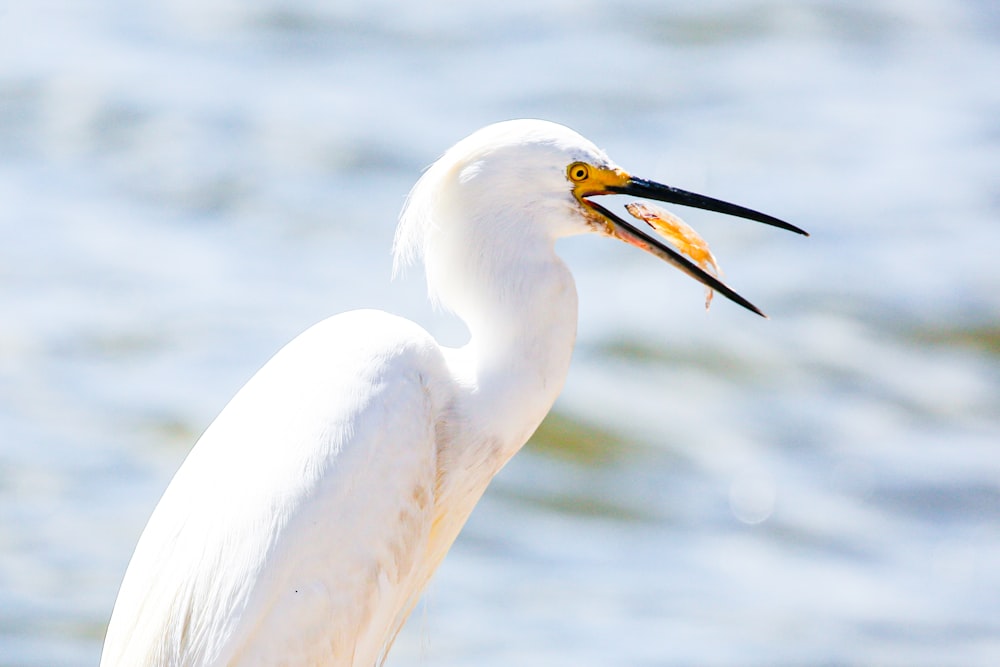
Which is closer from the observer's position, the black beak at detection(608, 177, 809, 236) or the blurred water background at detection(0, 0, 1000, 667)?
the black beak at detection(608, 177, 809, 236)

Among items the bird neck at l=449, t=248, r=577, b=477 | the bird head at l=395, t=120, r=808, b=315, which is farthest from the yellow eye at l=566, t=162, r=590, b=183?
the bird neck at l=449, t=248, r=577, b=477

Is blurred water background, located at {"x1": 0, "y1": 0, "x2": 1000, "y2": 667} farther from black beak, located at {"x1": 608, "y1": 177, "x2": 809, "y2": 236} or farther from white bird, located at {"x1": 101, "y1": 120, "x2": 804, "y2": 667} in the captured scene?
black beak, located at {"x1": 608, "y1": 177, "x2": 809, "y2": 236}

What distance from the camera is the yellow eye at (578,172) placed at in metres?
3.22

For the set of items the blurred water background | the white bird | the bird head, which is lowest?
the blurred water background

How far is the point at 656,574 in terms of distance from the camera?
261 inches

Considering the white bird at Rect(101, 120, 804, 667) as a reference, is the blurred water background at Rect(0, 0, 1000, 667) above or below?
below

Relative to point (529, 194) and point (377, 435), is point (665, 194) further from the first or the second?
point (377, 435)

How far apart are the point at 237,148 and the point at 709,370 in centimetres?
320

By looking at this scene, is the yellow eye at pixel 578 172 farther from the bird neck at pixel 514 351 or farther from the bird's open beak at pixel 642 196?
the bird neck at pixel 514 351

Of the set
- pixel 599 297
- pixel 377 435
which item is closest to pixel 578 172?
pixel 377 435

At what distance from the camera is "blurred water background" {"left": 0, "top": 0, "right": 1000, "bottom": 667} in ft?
21.2

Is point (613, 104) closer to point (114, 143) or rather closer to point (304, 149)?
point (304, 149)

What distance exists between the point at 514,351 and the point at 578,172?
1.37ft

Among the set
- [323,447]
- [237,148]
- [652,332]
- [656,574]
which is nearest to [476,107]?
[237,148]
